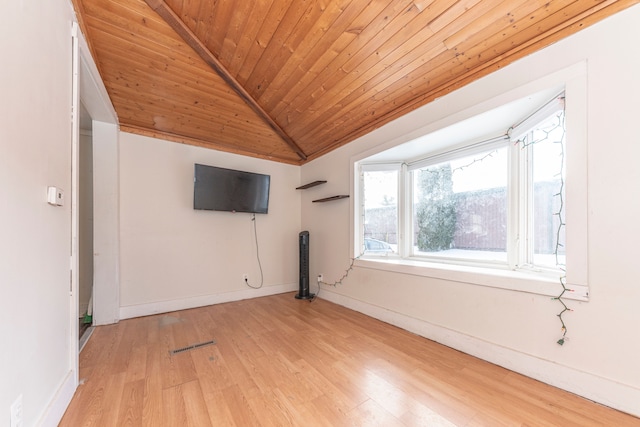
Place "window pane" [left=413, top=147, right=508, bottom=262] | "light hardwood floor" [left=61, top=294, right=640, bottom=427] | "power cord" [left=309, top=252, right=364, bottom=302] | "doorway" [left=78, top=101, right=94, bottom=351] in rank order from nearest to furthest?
"light hardwood floor" [left=61, top=294, right=640, bottom=427]
"window pane" [left=413, top=147, right=508, bottom=262]
"doorway" [left=78, top=101, right=94, bottom=351]
"power cord" [left=309, top=252, right=364, bottom=302]

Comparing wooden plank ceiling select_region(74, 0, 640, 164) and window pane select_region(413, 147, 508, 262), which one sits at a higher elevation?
wooden plank ceiling select_region(74, 0, 640, 164)

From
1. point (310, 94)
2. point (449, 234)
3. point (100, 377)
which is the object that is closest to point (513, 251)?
point (449, 234)

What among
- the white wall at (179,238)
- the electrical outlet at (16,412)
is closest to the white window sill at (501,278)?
the white wall at (179,238)

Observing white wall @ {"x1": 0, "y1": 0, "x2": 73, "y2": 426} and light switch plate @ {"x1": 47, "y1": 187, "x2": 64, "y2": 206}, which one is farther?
light switch plate @ {"x1": 47, "y1": 187, "x2": 64, "y2": 206}

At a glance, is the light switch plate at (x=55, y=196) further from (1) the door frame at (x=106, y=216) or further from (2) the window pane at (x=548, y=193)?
(2) the window pane at (x=548, y=193)

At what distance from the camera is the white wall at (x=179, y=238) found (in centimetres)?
304

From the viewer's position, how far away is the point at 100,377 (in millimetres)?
1766

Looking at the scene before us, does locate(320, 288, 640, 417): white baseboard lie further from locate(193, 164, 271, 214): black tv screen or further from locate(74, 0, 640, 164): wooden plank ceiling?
locate(193, 164, 271, 214): black tv screen

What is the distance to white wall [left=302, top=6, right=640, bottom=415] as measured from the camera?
55.2 inches

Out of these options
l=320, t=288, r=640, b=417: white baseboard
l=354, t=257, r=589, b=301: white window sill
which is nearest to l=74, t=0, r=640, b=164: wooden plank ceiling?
l=354, t=257, r=589, b=301: white window sill

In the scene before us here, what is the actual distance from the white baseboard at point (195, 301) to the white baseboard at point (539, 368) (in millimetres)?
2125

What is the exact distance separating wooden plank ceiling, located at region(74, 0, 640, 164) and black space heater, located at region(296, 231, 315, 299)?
1.74 m

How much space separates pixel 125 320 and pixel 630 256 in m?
4.47

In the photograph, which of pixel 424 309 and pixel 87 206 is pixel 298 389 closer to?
pixel 424 309
